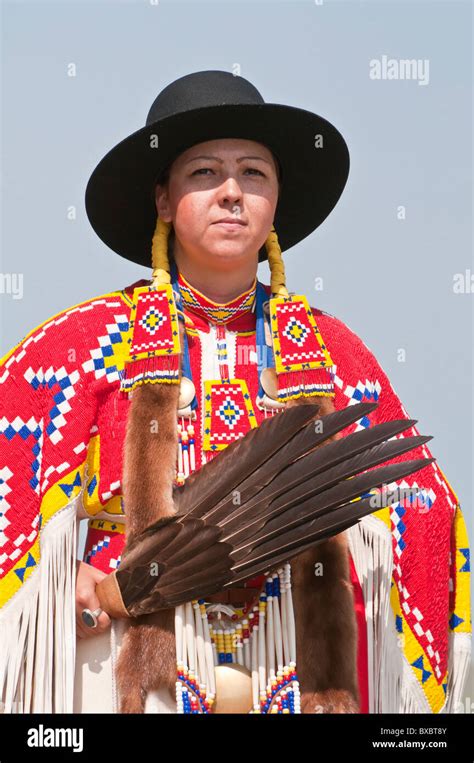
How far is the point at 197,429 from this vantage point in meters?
4.75

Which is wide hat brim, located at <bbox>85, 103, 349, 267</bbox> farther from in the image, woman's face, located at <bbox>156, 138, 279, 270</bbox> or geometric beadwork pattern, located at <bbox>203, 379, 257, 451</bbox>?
geometric beadwork pattern, located at <bbox>203, 379, 257, 451</bbox>

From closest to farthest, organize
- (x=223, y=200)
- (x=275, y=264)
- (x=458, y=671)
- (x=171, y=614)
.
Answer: (x=171, y=614), (x=223, y=200), (x=458, y=671), (x=275, y=264)

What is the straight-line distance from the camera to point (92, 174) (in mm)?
5055

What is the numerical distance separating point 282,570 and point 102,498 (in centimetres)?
60

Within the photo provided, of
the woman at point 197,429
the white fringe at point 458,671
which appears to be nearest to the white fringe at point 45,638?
the woman at point 197,429

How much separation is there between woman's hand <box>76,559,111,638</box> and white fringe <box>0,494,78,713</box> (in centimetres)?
2

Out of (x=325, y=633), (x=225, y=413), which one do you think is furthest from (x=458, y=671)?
(x=225, y=413)

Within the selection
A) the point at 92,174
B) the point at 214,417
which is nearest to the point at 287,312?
the point at 214,417

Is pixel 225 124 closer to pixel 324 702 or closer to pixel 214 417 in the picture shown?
pixel 214 417

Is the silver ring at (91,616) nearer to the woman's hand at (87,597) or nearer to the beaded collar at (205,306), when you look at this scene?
the woman's hand at (87,597)

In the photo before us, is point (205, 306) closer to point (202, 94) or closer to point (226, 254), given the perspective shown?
point (226, 254)

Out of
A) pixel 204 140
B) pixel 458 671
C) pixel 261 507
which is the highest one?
pixel 204 140

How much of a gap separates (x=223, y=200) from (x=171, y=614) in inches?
51.9

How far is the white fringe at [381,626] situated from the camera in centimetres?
484
